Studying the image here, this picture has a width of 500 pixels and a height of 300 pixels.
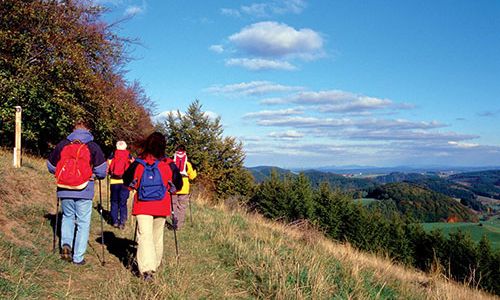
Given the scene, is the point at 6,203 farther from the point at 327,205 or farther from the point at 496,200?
the point at 496,200

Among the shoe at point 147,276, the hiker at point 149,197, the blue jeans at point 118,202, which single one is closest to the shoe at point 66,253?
the hiker at point 149,197

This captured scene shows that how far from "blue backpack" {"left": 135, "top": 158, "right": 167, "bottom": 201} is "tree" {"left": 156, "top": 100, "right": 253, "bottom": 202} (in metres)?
33.9

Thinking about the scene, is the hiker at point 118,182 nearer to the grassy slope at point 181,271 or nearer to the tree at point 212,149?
the grassy slope at point 181,271

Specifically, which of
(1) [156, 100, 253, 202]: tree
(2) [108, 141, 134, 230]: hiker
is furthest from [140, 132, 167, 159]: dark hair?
(1) [156, 100, 253, 202]: tree

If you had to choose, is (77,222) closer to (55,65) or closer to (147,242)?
(147,242)

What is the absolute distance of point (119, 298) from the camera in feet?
14.2

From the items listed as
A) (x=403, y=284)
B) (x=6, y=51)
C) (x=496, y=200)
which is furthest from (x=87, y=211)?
(x=496, y=200)

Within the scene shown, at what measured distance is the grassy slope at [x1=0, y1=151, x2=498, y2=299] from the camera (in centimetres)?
467

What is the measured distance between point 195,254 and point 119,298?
3.18 metres

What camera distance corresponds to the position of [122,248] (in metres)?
7.29

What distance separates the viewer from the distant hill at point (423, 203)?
4647 inches

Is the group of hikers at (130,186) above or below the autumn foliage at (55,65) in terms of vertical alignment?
below

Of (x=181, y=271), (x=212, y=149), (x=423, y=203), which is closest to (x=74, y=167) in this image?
(x=181, y=271)

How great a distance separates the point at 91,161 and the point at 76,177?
0.32 m
